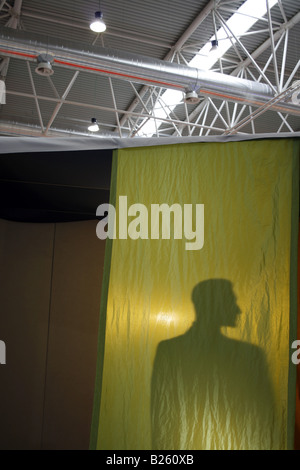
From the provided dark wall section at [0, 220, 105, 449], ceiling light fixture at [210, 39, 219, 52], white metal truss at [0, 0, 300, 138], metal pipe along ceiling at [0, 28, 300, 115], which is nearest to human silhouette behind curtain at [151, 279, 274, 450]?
dark wall section at [0, 220, 105, 449]

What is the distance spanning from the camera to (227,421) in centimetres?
215

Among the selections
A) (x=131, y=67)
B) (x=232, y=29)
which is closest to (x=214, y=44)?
(x=232, y=29)

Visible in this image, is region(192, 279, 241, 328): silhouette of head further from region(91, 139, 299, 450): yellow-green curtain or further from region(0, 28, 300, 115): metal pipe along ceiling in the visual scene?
region(0, 28, 300, 115): metal pipe along ceiling

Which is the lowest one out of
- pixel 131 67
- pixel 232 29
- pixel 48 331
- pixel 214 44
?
pixel 48 331

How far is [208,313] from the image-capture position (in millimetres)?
2264

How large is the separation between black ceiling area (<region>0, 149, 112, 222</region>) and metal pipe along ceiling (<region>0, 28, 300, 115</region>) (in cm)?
262

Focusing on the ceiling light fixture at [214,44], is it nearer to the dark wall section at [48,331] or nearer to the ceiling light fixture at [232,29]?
the ceiling light fixture at [232,29]

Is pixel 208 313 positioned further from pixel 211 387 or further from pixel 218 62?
pixel 218 62

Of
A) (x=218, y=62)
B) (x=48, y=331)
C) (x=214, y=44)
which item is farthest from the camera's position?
(x=218, y=62)

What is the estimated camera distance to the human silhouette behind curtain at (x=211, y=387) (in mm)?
2143

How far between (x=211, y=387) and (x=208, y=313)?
36 centimetres

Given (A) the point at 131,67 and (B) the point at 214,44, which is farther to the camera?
(B) the point at 214,44

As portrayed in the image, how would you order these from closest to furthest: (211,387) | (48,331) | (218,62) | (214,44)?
(211,387) < (48,331) < (214,44) < (218,62)

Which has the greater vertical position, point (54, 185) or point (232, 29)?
point (232, 29)
